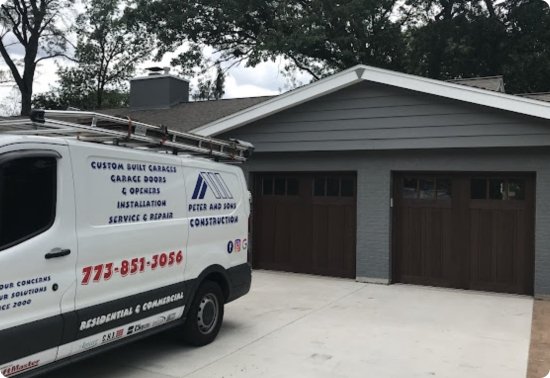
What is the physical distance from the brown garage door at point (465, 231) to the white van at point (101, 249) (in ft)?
15.1

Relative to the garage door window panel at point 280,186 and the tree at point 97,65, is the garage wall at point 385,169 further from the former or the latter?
the tree at point 97,65

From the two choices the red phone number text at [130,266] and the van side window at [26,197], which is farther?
the red phone number text at [130,266]

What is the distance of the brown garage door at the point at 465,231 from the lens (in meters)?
9.06

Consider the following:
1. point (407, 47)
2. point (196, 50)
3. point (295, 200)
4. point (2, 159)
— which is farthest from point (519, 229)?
point (196, 50)

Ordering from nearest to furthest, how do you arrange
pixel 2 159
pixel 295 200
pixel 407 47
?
pixel 2 159 → pixel 295 200 → pixel 407 47

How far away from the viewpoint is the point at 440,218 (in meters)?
9.66

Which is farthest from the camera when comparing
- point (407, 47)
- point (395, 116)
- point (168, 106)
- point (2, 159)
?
point (407, 47)

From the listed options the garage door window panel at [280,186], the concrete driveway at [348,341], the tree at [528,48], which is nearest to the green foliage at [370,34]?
the tree at [528,48]

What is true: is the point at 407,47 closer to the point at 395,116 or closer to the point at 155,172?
the point at 395,116

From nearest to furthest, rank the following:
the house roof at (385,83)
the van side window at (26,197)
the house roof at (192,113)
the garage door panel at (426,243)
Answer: the van side window at (26,197) → the house roof at (385,83) → the garage door panel at (426,243) → the house roof at (192,113)

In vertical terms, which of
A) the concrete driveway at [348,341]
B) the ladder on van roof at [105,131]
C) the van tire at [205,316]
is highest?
the ladder on van roof at [105,131]

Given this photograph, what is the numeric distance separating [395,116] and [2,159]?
715 cm

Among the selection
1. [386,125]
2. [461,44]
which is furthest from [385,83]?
[461,44]

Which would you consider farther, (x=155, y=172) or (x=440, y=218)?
(x=440, y=218)
